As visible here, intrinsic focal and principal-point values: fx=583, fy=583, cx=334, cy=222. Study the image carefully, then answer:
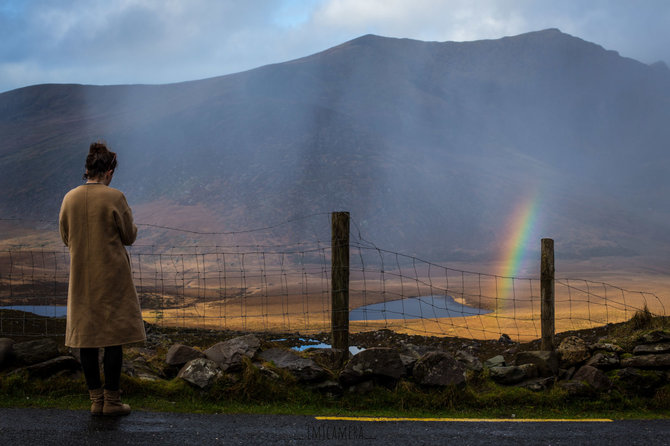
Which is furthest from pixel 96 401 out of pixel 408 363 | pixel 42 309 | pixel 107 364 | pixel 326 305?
pixel 326 305

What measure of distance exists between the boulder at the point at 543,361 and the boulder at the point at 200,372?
316cm

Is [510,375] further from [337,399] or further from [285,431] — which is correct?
[285,431]

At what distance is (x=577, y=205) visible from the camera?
76875 mm

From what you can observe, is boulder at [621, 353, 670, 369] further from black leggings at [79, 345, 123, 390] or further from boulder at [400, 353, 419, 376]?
black leggings at [79, 345, 123, 390]

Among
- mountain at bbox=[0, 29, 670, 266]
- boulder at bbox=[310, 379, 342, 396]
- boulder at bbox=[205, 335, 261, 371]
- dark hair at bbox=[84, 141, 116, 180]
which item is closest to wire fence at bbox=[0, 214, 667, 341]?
boulder at bbox=[205, 335, 261, 371]

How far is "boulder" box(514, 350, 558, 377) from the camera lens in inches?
238

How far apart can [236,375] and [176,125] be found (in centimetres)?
8585

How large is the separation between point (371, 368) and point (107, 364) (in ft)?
7.90

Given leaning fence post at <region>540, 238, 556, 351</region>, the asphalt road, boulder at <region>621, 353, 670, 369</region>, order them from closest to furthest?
the asphalt road → boulder at <region>621, 353, 670, 369</region> → leaning fence post at <region>540, 238, 556, 351</region>

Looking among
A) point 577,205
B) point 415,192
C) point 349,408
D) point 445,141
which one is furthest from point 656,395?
point 445,141

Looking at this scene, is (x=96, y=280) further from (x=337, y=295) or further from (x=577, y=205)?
(x=577, y=205)

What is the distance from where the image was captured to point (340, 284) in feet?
20.9

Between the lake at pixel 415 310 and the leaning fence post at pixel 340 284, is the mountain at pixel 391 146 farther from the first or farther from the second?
the leaning fence post at pixel 340 284

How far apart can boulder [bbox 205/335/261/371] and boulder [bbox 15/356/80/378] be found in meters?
1.32
